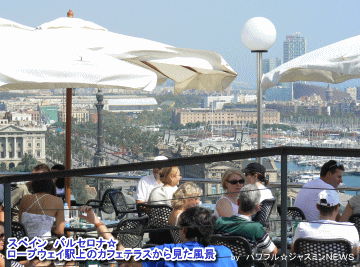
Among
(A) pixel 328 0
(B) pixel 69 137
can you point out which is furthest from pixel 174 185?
(A) pixel 328 0

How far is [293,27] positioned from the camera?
11888 cm

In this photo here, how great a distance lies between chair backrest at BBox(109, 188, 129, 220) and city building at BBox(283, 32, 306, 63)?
127157 mm

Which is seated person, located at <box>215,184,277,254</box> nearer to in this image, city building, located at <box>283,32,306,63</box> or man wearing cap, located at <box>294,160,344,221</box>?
man wearing cap, located at <box>294,160,344,221</box>

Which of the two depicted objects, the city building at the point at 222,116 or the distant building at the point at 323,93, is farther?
the distant building at the point at 323,93

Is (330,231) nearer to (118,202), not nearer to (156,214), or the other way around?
(156,214)

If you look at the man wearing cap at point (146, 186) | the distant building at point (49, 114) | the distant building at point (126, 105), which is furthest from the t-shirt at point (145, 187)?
the distant building at point (126, 105)

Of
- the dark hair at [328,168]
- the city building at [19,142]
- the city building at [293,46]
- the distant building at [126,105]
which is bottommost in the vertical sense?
the city building at [19,142]

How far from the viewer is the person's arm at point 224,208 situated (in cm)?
A: 335

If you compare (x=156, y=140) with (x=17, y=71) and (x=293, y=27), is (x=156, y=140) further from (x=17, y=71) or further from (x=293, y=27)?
(x=17, y=71)

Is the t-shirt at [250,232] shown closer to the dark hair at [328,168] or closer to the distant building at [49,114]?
the dark hair at [328,168]

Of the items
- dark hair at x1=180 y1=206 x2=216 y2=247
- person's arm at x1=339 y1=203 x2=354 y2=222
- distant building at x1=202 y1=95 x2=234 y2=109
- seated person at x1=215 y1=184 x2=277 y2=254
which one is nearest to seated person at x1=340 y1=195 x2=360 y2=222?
person's arm at x1=339 y1=203 x2=354 y2=222

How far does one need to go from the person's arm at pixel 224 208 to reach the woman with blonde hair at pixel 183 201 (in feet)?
0.48

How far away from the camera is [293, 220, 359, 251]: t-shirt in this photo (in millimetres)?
2697

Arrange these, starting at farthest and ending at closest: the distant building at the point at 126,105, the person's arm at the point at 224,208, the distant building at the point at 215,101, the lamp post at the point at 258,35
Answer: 1. the distant building at the point at 215,101
2. the distant building at the point at 126,105
3. the lamp post at the point at 258,35
4. the person's arm at the point at 224,208
